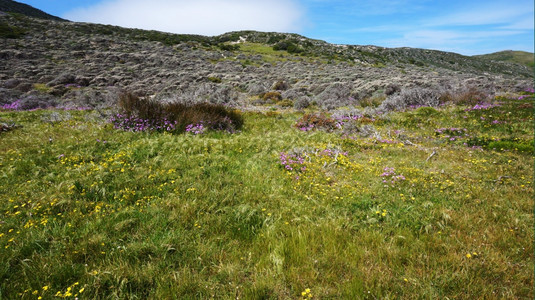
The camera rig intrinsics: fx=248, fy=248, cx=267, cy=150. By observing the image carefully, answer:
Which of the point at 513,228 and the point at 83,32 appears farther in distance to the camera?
the point at 83,32

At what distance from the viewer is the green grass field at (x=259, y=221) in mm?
2945

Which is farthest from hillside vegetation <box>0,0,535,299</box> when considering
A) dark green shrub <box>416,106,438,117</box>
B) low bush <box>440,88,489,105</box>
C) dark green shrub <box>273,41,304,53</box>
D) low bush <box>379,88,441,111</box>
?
dark green shrub <box>273,41,304,53</box>

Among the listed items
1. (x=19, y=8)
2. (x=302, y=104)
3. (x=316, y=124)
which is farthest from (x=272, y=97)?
(x=19, y=8)

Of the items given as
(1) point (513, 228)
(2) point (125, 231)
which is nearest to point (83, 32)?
(2) point (125, 231)

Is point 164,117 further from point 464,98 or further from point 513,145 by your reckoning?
point 464,98

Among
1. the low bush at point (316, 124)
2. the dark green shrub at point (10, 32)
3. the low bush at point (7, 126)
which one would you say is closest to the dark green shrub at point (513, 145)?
the low bush at point (316, 124)

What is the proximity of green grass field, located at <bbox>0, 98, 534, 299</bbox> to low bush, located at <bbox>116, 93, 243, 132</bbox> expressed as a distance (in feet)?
6.96

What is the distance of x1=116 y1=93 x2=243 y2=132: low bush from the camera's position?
32.8 ft

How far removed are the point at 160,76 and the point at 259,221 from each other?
105 feet

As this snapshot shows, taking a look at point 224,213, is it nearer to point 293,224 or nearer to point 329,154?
point 293,224

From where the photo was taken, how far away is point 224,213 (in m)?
4.50

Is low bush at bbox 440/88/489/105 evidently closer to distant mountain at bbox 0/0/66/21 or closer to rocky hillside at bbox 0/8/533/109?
rocky hillside at bbox 0/8/533/109

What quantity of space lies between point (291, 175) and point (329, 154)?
199 centimetres

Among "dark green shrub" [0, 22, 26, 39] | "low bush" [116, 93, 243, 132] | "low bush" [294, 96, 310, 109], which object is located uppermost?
"dark green shrub" [0, 22, 26, 39]
